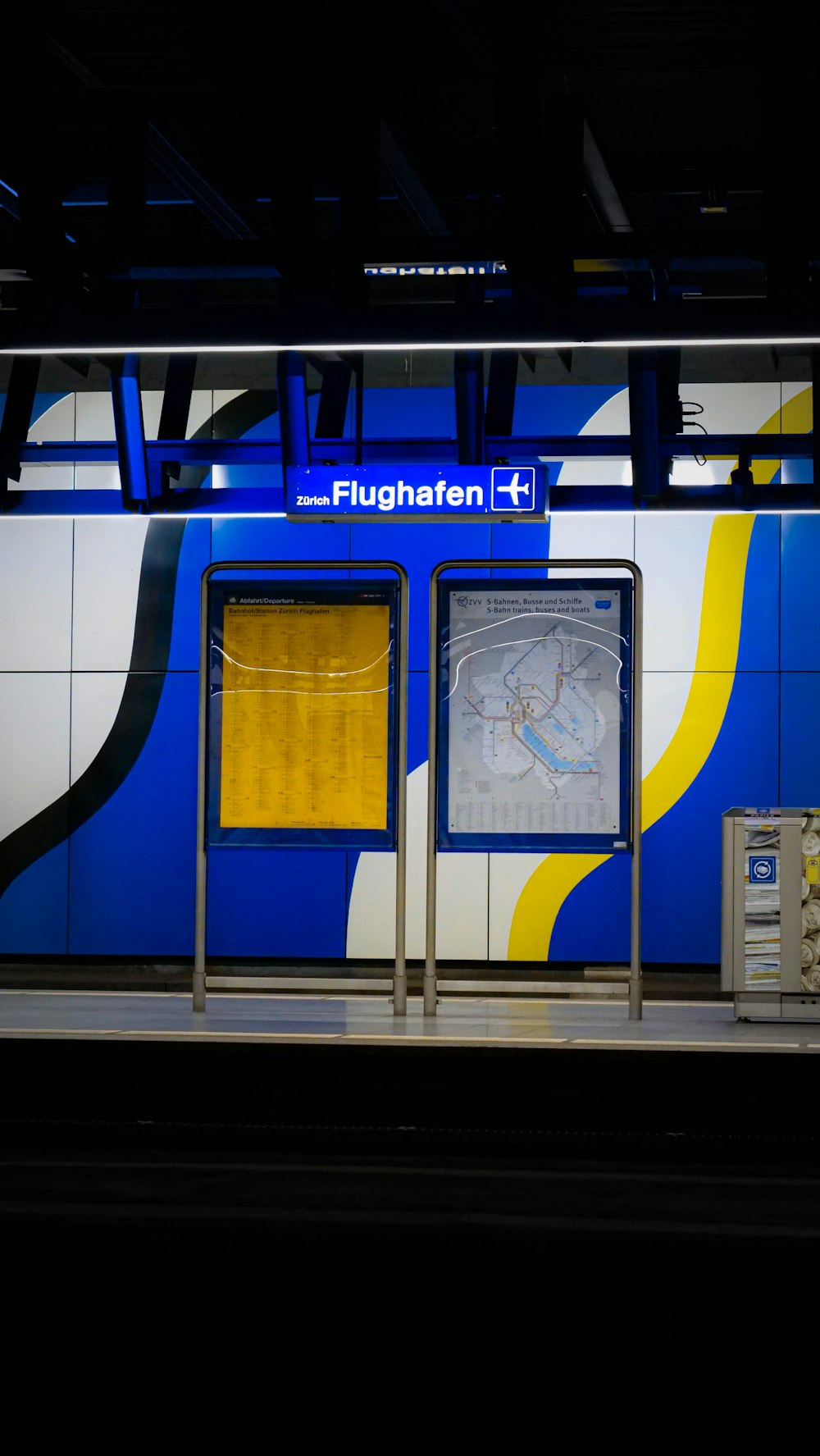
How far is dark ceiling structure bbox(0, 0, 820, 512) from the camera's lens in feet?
24.2

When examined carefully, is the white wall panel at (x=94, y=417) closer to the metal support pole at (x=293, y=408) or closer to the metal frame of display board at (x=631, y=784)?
the metal support pole at (x=293, y=408)

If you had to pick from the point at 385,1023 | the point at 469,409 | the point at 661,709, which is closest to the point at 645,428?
the point at 469,409

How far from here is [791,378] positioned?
470 inches

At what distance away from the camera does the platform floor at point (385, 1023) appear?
711cm

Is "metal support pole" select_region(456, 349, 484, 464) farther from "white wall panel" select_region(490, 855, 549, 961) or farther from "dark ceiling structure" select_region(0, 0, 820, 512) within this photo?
"white wall panel" select_region(490, 855, 549, 961)

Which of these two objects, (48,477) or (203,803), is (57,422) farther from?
(203,803)

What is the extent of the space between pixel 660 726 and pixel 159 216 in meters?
5.28

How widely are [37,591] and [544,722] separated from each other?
5.57 m

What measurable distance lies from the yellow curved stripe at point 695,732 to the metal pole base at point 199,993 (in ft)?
13.0

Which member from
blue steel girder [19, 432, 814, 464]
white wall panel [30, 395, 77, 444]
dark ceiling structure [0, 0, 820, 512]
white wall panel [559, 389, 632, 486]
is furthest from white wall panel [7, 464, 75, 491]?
white wall panel [559, 389, 632, 486]

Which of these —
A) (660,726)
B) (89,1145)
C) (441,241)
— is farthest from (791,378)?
(89,1145)

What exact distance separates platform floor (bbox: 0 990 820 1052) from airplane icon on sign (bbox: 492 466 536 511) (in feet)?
9.33

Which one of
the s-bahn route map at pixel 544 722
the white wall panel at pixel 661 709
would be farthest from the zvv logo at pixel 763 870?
the white wall panel at pixel 661 709

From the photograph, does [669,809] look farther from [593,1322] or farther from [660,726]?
[593,1322]
